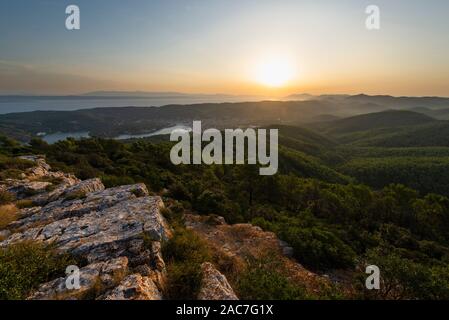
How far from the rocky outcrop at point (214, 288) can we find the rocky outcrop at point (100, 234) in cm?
127

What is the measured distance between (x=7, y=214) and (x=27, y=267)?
8.03 meters

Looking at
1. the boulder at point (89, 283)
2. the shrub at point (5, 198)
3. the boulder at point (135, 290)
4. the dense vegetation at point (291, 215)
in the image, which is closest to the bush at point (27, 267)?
the boulder at point (89, 283)

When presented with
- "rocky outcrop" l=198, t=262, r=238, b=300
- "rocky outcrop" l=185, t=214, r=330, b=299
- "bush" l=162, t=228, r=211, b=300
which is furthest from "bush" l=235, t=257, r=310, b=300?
"rocky outcrop" l=185, t=214, r=330, b=299

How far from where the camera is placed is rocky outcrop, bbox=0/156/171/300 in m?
6.67

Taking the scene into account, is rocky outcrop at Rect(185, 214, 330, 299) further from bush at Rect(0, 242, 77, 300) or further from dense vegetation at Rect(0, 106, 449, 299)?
bush at Rect(0, 242, 77, 300)

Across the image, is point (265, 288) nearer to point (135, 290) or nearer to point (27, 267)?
point (135, 290)

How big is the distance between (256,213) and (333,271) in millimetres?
12921

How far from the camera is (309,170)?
110 metres

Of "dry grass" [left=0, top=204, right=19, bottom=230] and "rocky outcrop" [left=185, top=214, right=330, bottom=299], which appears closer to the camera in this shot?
"dry grass" [left=0, top=204, right=19, bottom=230]

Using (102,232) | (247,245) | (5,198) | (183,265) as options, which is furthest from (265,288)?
(5,198)

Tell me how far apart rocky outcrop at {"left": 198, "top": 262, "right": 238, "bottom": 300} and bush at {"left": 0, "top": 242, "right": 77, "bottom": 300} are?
427 centimetres

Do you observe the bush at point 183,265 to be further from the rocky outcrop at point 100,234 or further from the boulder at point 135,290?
the boulder at point 135,290
